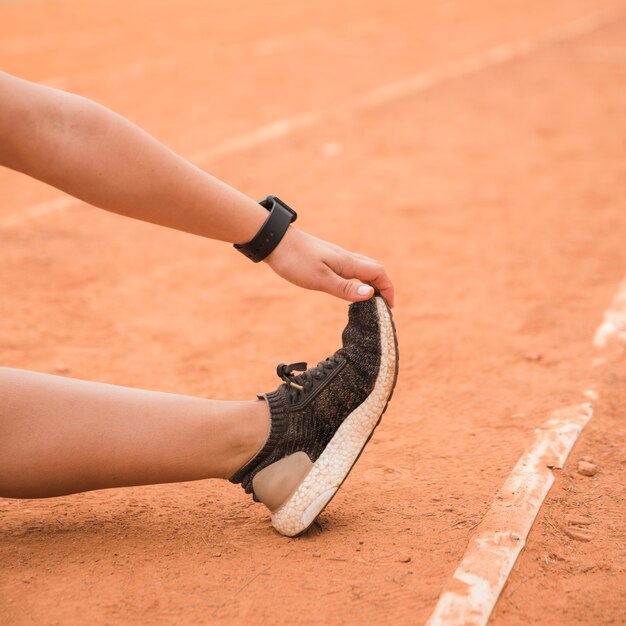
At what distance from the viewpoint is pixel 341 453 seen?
6.59ft

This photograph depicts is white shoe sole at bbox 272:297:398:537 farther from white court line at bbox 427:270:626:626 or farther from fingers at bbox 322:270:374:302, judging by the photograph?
white court line at bbox 427:270:626:626

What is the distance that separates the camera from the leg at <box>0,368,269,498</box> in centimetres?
180

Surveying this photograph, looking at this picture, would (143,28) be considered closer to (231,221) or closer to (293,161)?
(293,161)

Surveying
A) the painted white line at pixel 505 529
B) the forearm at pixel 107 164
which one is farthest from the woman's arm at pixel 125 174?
the painted white line at pixel 505 529

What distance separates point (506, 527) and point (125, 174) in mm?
1104

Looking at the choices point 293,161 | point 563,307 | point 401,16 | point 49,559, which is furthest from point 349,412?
point 401,16

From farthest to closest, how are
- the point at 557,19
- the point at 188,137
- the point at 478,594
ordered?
the point at 557,19, the point at 188,137, the point at 478,594

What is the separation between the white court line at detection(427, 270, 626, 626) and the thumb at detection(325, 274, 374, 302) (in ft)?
1.89

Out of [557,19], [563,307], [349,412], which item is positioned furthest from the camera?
[557,19]

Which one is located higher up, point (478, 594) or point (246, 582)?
point (478, 594)

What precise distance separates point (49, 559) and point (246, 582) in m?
0.44

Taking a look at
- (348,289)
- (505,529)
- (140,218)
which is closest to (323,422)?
(348,289)

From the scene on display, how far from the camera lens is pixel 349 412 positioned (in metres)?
2.06

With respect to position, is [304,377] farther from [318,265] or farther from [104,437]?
[104,437]
